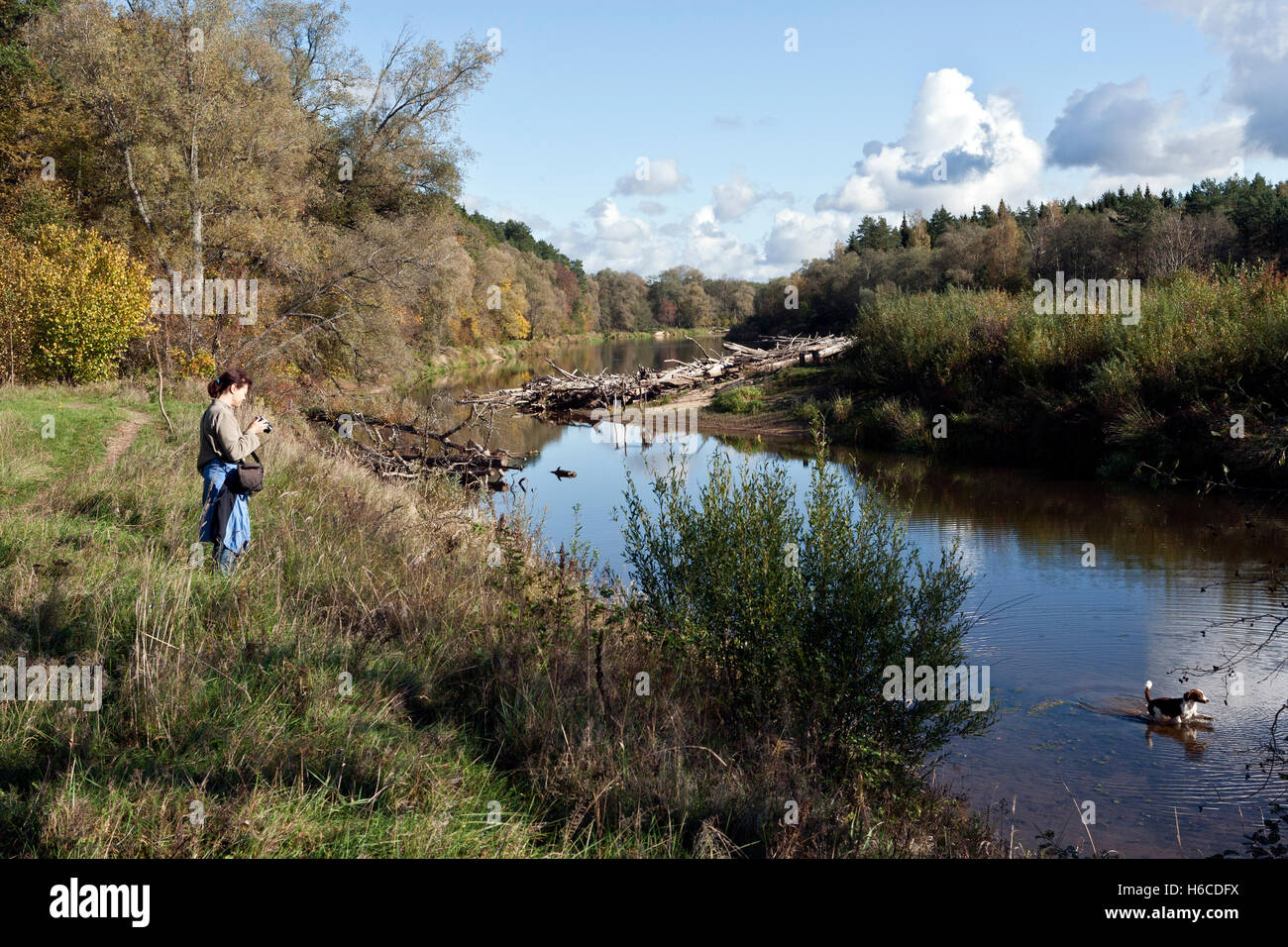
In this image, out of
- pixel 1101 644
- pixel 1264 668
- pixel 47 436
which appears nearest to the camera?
pixel 1264 668

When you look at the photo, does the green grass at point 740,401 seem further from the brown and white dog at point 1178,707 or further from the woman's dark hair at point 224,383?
the woman's dark hair at point 224,383

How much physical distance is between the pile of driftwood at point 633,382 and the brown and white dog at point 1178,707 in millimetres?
24343

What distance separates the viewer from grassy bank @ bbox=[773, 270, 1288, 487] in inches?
639

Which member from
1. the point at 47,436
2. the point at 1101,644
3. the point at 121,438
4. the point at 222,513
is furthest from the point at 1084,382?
the point at 47,436

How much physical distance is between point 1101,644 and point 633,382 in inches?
968

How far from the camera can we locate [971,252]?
4625cm

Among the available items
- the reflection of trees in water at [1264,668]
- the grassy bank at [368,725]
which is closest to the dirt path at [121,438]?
the grassy bank at [368,725]

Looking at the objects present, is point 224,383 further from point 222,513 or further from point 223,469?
point 222,513

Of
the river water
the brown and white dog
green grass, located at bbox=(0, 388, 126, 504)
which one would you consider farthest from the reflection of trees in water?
green grass, located at bbox=(0, 388, 126, 504)

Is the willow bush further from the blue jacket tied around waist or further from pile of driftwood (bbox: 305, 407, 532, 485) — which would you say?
pile of driftwood (bbox: 305, 407, 532, 485)

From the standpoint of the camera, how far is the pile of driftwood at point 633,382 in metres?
32.2

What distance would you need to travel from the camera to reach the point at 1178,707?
23.4ft
